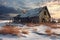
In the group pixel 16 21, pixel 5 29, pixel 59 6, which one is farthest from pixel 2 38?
pixel 59 6

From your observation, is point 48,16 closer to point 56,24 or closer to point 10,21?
point 56,24

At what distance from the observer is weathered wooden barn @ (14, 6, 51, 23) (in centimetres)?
423

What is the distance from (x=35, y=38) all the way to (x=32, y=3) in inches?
28.4

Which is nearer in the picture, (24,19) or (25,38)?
(25,38)

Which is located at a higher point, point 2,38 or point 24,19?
point 24,19

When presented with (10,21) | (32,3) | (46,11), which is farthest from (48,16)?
(10,21)

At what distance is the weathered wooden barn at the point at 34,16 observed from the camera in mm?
4230

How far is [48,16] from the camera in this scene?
166 inches

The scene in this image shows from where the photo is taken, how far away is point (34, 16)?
425 cm

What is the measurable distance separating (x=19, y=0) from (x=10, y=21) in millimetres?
458

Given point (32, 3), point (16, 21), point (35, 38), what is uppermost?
point (32, 3)

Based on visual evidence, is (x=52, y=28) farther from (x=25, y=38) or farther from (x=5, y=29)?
(x=5, y=29)

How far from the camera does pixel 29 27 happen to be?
4137 mm

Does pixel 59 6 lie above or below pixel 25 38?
above
